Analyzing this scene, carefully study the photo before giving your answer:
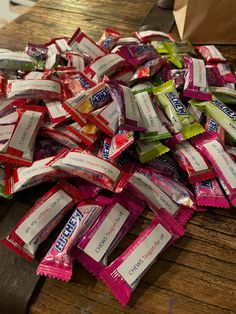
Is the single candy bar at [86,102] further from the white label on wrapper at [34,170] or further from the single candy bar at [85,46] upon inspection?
the single candy bar at [85,46]

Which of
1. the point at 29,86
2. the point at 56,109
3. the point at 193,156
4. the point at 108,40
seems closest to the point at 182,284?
the point at 193,156

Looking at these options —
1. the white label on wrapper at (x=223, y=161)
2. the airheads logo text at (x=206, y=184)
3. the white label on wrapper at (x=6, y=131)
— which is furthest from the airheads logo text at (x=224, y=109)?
the white label on wrapper at (x=6, y=131)

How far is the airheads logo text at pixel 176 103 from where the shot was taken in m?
1.00

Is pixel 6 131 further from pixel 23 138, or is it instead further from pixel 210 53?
pixel 210 53

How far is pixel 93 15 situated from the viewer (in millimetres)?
1676

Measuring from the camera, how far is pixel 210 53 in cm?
134

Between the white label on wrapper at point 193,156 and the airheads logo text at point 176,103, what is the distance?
93mm

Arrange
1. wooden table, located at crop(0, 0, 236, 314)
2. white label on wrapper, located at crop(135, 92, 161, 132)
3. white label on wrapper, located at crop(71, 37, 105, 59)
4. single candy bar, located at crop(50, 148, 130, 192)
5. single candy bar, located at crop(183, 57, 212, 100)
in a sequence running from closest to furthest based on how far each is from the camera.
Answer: wooden table, located at crop(0, 0, 236, 314) < single candy bar, located at crop(50, 148, 130, 192) < white label on wrapper, located at crop(135, 92, 161, 132) < single candy bar, located at crop(183, 57, 212, 100) < white label on wrapper, located at crop(71, 37, 105, 59)

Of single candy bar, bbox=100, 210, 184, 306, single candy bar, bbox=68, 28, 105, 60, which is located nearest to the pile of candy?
single candy bar, bbox=100, 210, 184, 306

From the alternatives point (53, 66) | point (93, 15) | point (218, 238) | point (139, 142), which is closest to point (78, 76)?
point (53, 66)

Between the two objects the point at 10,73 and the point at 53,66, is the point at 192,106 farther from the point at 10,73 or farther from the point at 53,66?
the point at 10,73

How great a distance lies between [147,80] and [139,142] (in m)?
0.29

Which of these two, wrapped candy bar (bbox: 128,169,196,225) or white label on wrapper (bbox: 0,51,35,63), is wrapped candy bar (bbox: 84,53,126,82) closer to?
white label on wrapper (bbox: 0,51,35,63)

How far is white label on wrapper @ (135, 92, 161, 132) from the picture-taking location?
0.94 m
